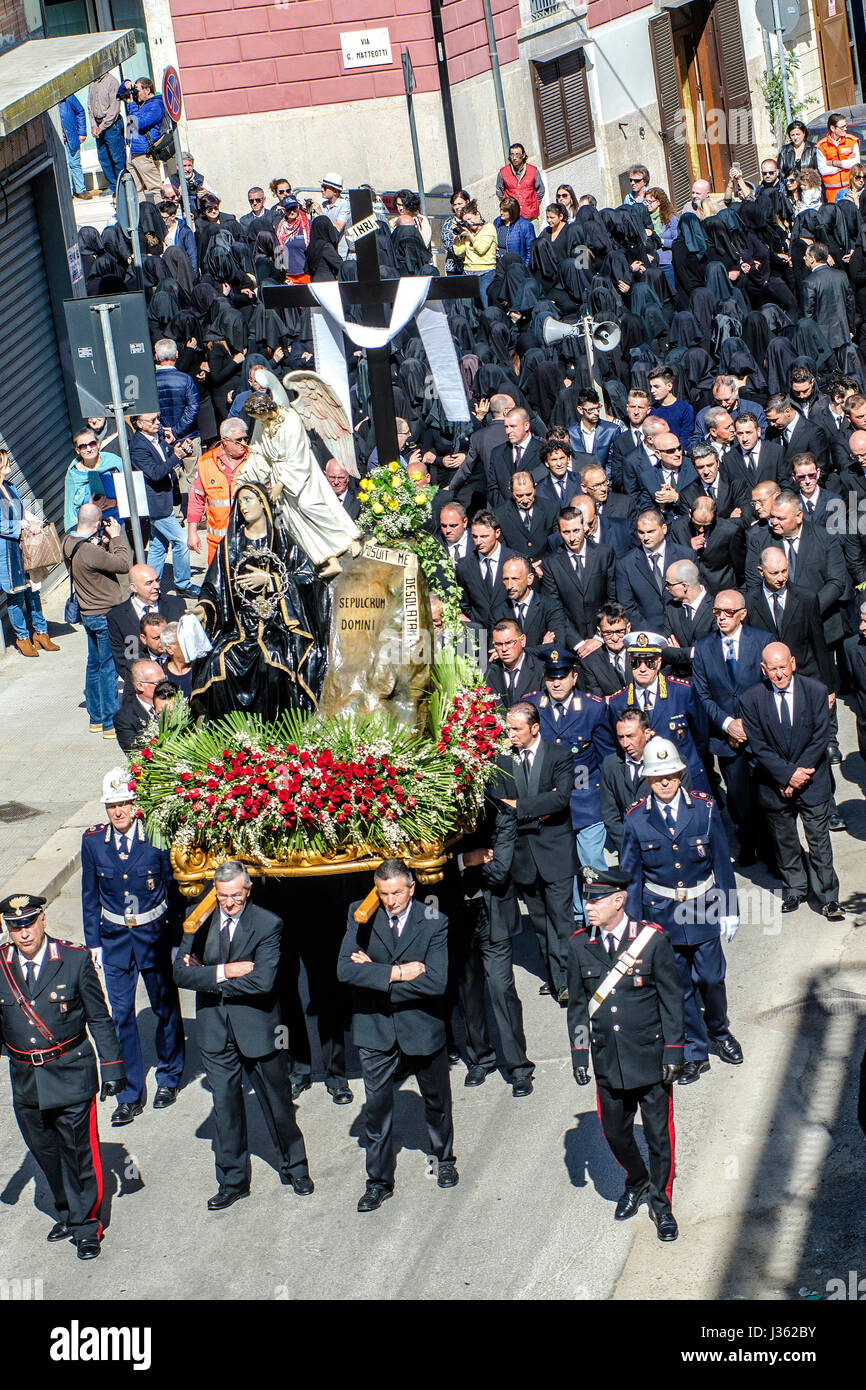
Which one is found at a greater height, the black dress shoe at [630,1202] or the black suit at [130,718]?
the black suit at [130,718]

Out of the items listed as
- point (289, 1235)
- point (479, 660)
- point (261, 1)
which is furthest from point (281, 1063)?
point (261, 1)

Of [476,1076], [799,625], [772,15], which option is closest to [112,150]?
[772,15]

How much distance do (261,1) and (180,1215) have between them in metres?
24.1

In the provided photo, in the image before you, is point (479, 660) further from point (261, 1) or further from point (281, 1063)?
point (261, 1)

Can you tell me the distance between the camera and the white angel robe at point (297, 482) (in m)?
9.70

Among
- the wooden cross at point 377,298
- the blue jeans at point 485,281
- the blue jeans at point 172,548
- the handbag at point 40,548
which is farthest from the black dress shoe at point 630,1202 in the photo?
the blue jeans at point 485,281

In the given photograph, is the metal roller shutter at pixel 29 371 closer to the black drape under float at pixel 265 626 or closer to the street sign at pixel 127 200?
the street sign at pixel 127 200

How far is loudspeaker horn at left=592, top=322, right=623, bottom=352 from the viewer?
1728 cm

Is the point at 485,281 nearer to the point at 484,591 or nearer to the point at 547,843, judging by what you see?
the point at 484,591

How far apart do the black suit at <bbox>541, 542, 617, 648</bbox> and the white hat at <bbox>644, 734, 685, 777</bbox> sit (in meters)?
3.24

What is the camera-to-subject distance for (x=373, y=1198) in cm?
926

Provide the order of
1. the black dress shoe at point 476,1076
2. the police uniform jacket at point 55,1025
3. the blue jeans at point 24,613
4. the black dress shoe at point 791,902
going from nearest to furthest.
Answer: the police uniform jacket at point 55,1025 → the black dress shoe at point 476,1076 → the black dress shoe at point 791,902 → the blue jeans at point 24,613

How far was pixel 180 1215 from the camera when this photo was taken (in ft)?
30.9

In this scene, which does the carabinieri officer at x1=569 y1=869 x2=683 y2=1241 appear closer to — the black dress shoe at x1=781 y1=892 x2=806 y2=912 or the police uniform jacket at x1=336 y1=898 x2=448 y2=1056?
the police uniform jacket at x1=336 y1=898 x2=448 y2=1056
